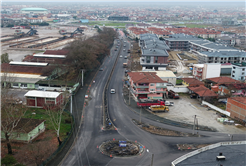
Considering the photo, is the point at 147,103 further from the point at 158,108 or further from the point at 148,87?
the point at 148,87

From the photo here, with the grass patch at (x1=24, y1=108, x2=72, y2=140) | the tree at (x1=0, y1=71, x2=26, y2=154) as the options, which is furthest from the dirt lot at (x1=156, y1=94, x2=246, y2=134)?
the tree at (x1=0, y1=71, x2=26, y2=154)

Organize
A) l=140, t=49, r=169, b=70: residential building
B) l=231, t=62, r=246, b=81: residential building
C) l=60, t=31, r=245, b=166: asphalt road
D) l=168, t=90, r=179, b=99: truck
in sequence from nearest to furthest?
l=60, t=31, r=245, b=166: asphalt road < l=168, t=90, r=179, b=99: truck < l=231, t=62, r=246, b=81: residential building < l=140, t=49, r=169, b=70: residential building

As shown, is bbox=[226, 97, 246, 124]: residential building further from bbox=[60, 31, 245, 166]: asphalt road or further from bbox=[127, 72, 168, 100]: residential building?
bbox=[127, 72, 168, 100]: residential building

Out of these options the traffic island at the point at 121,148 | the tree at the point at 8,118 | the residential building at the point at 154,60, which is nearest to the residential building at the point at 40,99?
the tree at the point at 8,118

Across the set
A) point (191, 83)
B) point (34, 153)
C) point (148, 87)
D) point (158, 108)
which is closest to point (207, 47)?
point (191, 83)

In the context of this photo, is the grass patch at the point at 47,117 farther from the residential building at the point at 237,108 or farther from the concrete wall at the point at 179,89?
the residential building at the point at 237,108

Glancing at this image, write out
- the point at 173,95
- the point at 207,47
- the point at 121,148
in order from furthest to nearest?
the point at 207,47
the point at 173,95
the point at 121,148
